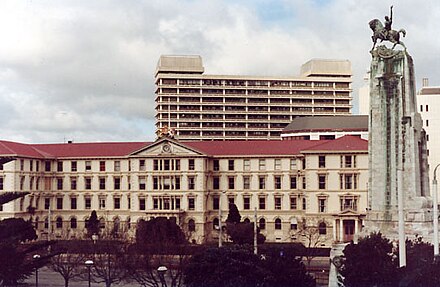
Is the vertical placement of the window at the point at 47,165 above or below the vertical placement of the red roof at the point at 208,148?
below

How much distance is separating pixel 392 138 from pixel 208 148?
48.5m

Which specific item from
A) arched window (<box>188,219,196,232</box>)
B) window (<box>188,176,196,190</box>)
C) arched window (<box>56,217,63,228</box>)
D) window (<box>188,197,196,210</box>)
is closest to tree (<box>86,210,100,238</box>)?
arched window (<box>56,217,63,228</box>)

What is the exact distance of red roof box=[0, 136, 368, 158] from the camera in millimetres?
79062

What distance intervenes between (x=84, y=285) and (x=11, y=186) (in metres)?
32.8

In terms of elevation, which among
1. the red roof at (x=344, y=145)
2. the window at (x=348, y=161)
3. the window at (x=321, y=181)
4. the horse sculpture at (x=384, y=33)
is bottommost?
the window at (x=321, y=181)

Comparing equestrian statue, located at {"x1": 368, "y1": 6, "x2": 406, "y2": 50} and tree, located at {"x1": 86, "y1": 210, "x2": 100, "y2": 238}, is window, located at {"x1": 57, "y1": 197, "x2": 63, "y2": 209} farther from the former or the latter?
equestrian statue, located at {"x1": 368, "y1": 6, "x2": 406, "y2": 50}

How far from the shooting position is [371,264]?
1203 inches

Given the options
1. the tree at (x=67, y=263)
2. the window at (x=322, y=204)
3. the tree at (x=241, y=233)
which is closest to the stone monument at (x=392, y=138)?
the tree at (x=67, y=263)

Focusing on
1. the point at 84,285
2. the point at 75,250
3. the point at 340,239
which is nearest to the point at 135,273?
the point at 84,285

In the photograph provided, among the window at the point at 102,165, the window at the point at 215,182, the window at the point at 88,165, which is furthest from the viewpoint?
the window at the point at 88,165

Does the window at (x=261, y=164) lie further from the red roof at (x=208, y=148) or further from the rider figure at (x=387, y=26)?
the rider figure at (x=387, y=26)

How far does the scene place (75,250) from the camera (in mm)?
53500

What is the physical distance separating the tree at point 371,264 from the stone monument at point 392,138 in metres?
5.20

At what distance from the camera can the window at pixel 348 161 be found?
77.8 meters
